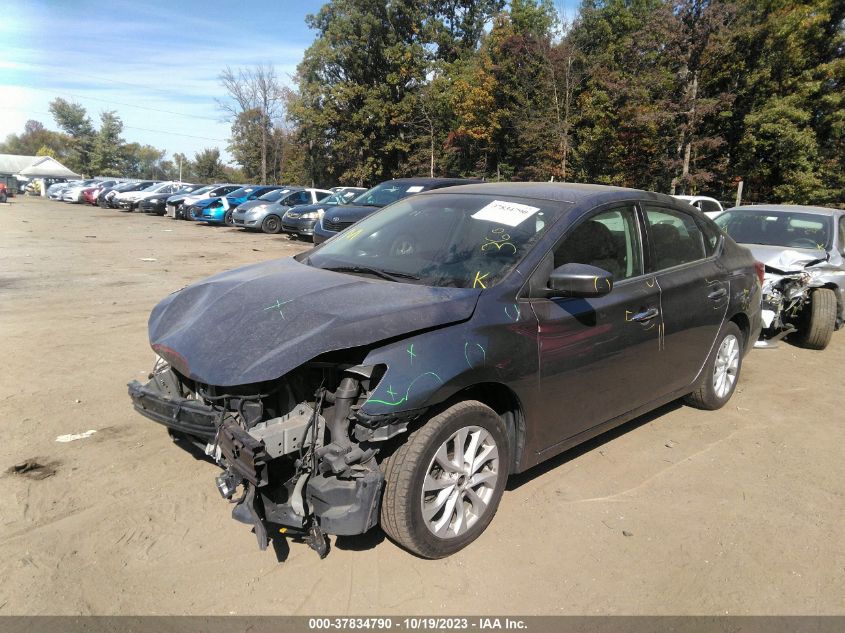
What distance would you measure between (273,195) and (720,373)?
1957 centimetres

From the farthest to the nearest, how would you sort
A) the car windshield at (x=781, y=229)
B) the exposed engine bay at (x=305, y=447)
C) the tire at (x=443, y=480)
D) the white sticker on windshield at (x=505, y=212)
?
the car windshield at (x=781, y=229), the white sticker on windshield at (x=505, y=212), the tire at (x=443, y=480), the exposed engine bay at (x=305, y=447)

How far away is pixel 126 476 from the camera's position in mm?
3549

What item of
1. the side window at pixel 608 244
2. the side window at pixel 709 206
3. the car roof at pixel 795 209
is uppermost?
the side window at pixel 709 206

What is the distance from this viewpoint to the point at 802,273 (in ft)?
22.5

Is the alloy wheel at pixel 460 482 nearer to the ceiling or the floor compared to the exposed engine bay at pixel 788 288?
nearer to the floor

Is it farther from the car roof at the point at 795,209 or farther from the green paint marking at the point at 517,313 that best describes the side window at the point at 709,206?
the green paint marking at the point at 517,313

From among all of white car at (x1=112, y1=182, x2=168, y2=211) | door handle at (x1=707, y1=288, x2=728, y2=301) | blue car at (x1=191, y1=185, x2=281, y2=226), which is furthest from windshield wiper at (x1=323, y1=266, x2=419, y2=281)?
white car at (x1=112, y1=182, x2=168, y2=211)

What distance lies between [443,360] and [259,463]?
0.93m

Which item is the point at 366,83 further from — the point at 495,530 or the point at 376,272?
the point at 495,530

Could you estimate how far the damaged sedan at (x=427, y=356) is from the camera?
266 centimetres

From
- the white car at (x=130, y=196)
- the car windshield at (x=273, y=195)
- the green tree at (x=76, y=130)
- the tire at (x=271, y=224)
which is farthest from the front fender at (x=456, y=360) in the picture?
the green tree at (x=76, y=130)

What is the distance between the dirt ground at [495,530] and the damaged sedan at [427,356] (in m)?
0.25

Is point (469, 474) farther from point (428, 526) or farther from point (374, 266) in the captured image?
point (374, 266)

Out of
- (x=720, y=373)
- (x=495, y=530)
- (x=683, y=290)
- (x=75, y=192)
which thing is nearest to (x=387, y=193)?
(x=720, y=373)
